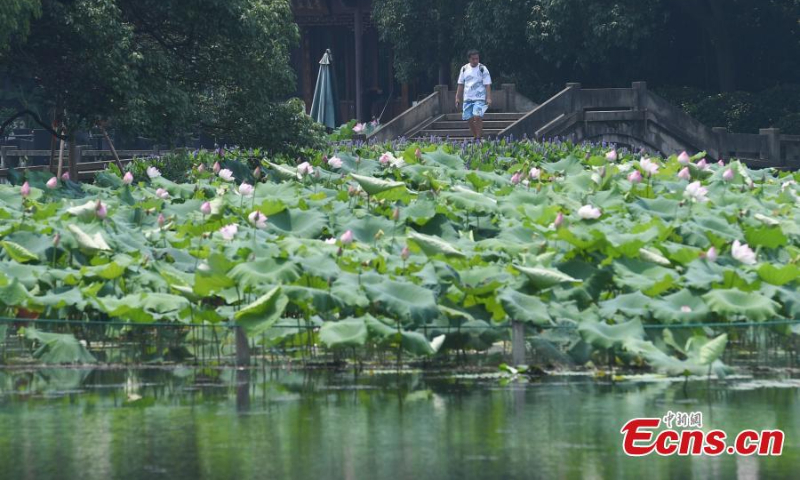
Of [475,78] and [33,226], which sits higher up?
[475,78]

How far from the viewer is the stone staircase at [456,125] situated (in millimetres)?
33531

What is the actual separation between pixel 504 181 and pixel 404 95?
25.1 metres

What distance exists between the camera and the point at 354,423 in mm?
8883

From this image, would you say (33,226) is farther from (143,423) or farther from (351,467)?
(351,467)

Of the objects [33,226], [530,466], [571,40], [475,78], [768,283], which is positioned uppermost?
[571,40]

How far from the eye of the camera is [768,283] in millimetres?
11508

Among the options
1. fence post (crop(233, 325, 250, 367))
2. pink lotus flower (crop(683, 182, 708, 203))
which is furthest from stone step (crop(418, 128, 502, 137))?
fence post (crop(233, 325, 250, 367))

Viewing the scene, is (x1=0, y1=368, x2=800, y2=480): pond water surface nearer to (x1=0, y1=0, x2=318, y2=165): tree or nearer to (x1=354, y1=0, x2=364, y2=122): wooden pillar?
(x1=0, y1=0, x2=318, y2=165): tree

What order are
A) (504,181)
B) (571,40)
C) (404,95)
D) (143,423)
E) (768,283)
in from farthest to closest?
(404,95)
(571,40)
(504,181)
(768,283)
(143,423)

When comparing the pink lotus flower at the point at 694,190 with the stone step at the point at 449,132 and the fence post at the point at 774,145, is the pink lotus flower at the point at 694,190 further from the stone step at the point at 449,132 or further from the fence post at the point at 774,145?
the stone step at the point at 449,132

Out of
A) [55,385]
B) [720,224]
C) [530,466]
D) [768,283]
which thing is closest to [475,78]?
[720,224]

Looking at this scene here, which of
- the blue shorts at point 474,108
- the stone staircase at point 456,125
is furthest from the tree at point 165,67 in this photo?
the stone staircase at point 456,125

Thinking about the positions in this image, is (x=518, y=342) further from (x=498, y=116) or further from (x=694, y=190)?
(x=498, y=116)

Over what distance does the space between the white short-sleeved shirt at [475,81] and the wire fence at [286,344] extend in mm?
17057
